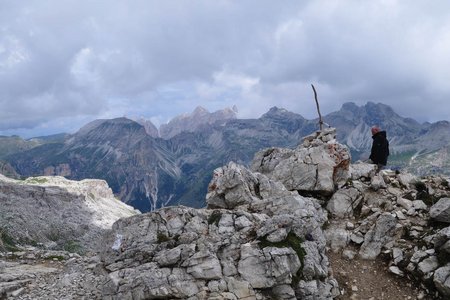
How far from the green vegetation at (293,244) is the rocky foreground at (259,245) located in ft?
0.22

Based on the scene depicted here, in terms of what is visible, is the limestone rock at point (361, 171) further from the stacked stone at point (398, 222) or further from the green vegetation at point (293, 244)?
the green vegetation at point (293, 244)

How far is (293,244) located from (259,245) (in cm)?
215

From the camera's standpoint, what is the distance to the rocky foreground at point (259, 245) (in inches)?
854

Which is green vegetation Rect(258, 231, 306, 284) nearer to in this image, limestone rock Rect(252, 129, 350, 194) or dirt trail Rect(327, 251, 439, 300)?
dirt trail Rect(327, 251, 439, 300)

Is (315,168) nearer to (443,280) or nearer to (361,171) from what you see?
(361,171)

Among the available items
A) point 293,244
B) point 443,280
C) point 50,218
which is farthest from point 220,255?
point 50,218

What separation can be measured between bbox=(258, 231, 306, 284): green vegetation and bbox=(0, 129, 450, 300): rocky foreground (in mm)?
66

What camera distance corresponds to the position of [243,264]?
22.2 metres

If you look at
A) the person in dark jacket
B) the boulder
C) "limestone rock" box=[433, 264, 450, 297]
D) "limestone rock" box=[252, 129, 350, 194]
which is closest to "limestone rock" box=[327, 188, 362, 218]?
"limestone rock" box=[252, 129, 350, 194]

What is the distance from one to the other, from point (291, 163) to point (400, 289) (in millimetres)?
14573

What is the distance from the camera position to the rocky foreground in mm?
21703

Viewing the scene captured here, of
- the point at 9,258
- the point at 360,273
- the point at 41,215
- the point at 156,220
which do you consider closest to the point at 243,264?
the point at 156,220

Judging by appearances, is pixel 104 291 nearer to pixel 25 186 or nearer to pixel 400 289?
pixel 400 289

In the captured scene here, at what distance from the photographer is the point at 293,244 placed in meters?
23.6
